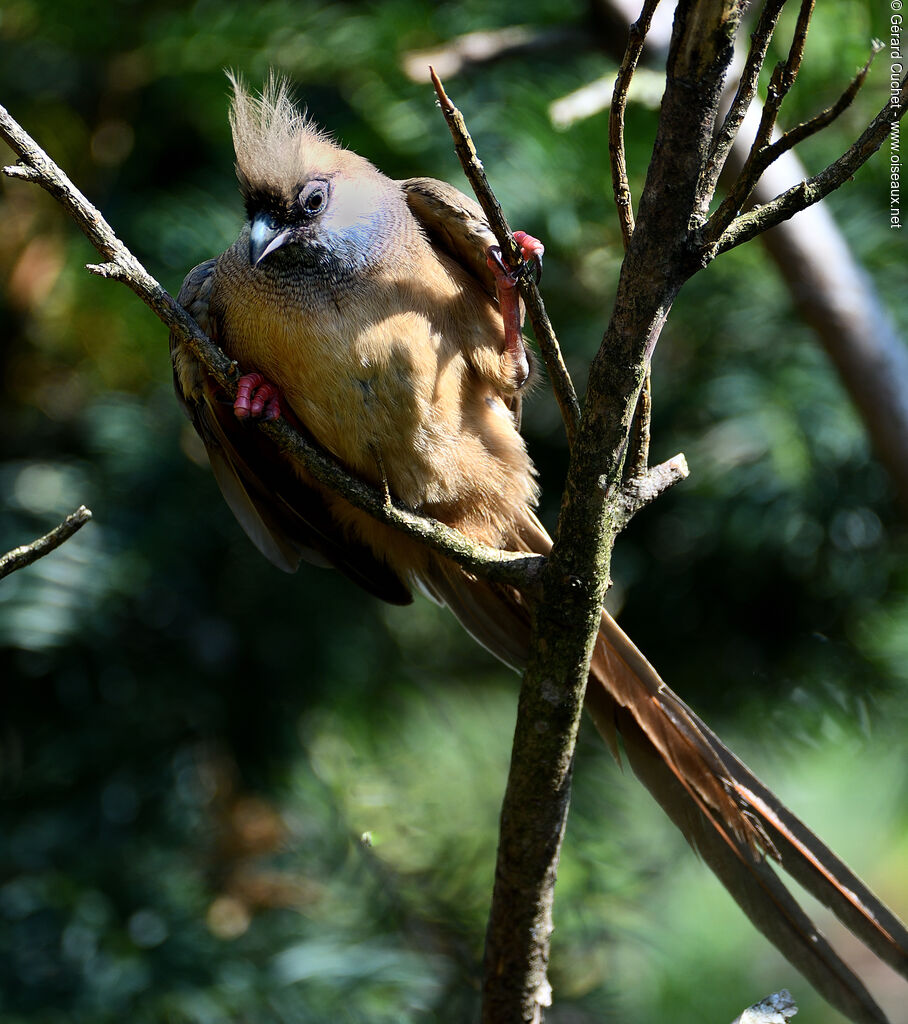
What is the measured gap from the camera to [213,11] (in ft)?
11.4

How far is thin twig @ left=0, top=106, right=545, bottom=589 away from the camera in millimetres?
1534

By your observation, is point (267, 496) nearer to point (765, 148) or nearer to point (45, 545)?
point (45, 545)

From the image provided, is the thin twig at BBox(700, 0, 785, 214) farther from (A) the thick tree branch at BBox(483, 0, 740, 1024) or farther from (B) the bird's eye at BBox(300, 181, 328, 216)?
(B) the bird's eye at BBox(300, 181, 328, 216)

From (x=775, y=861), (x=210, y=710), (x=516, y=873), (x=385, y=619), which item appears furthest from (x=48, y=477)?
(x=775, y=861)

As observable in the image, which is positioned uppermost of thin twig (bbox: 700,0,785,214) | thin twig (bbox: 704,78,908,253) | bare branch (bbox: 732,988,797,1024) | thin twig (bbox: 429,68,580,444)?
thin twig (bbox: 429,68,580,444)

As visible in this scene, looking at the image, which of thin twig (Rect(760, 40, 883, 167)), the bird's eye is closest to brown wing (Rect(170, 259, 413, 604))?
the bird's eye

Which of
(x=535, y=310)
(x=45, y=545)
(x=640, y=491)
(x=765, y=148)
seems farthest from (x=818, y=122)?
(x=45, y=545)

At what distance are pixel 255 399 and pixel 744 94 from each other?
4.11 feet

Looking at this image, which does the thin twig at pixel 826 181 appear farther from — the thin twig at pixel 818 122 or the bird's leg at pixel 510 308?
the bird's leg at pixel 510 308

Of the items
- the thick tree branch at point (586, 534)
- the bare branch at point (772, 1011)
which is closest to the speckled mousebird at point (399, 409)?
the bare branch at point (772, 1011)

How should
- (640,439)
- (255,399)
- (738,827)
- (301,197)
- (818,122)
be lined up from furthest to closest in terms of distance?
1. (301,197)
2. (255,399)
3. (738,827)
4. (640,439)
5. (818,122)

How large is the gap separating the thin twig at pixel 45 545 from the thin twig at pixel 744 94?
95 centimetres

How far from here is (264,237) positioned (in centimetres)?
238

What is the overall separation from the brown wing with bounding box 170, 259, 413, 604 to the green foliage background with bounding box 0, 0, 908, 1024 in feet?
2.38
